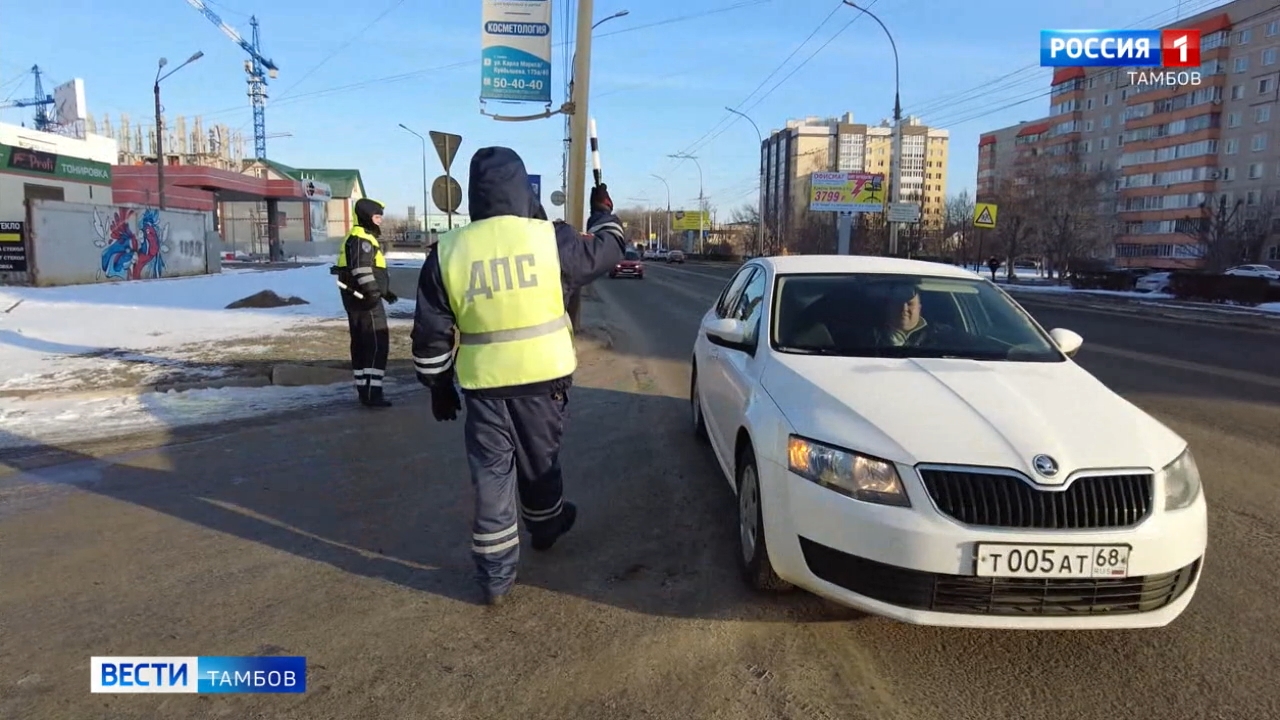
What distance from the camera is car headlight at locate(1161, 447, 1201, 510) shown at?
2936mm

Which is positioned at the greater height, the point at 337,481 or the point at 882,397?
the point at 882,397

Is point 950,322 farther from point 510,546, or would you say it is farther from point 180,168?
point 180,168

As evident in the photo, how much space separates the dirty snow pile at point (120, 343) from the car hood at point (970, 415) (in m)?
5.87

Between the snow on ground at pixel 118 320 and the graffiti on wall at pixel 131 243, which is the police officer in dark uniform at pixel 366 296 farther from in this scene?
the graffiti on wall at pixel 131 243

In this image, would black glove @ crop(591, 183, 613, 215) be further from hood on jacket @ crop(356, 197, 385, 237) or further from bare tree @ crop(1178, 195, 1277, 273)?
→ bare tree @ crop(1178, 195, 1277, 273)

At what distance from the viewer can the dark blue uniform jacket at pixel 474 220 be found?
3.50 metres

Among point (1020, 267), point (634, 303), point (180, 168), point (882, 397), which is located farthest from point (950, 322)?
point (1020, 267)

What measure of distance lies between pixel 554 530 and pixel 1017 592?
2.12 meters

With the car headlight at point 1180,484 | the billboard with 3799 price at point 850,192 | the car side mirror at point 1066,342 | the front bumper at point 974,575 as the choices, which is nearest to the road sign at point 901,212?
the billboard with 3799 price at point 850,192

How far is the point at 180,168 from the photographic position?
42.0 metres

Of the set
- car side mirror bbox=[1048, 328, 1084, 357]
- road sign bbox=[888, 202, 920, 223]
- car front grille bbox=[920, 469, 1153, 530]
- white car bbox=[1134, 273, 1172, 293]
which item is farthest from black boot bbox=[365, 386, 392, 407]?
white car bbox=[1134, 273, 1172, 293]

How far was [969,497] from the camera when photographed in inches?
111

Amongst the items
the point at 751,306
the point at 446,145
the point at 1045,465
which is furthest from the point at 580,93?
the point at 1045,465

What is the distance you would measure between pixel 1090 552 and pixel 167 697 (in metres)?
3.26
